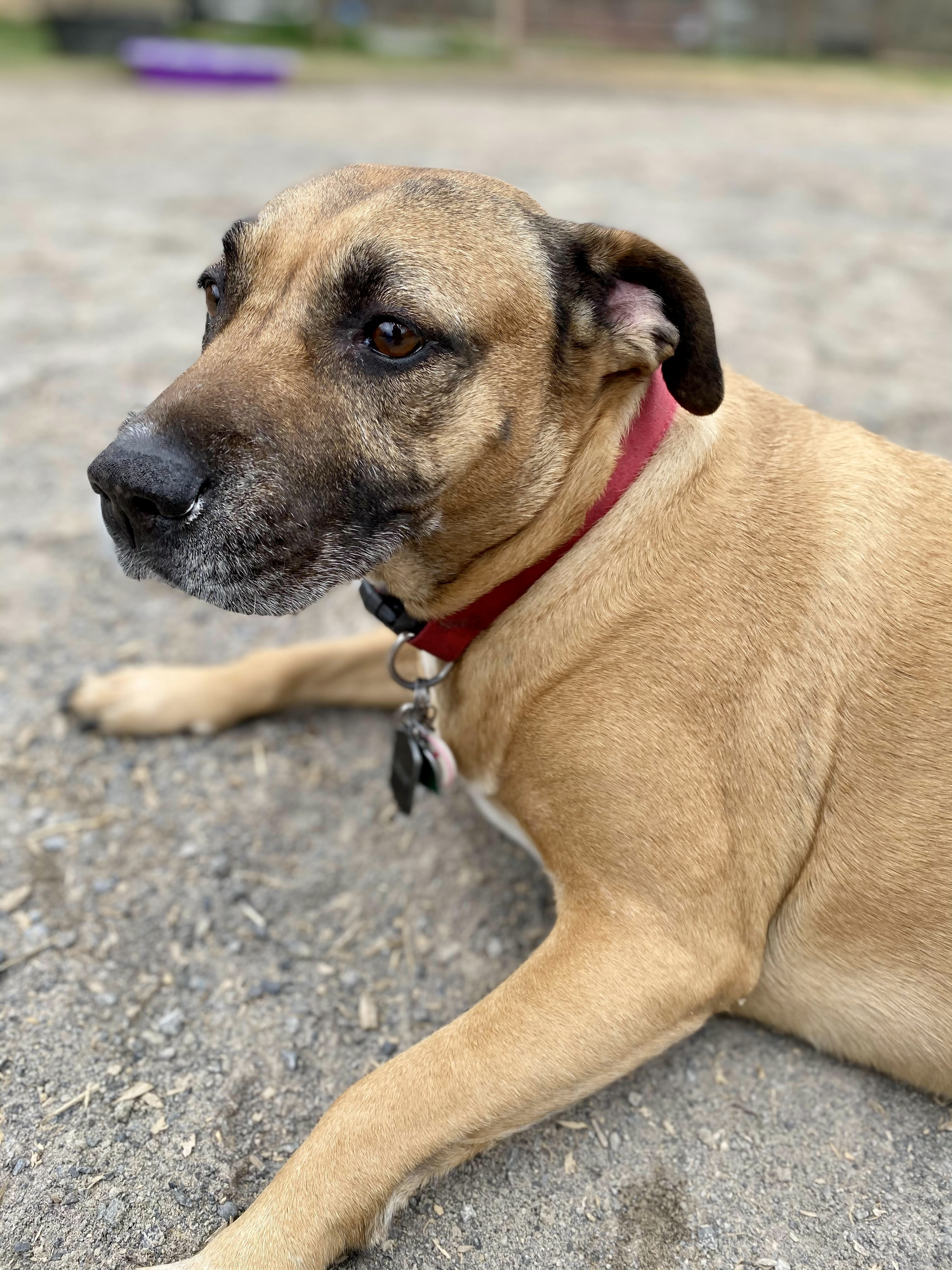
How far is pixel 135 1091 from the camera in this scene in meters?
2.80

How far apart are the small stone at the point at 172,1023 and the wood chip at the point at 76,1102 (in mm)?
242

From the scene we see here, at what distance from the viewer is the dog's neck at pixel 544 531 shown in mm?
2895

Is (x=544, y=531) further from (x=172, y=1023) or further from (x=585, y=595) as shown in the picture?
(x=172, y=1023)

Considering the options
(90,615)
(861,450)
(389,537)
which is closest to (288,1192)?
Answer: (389,537)

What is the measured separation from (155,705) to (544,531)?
195 centimetres

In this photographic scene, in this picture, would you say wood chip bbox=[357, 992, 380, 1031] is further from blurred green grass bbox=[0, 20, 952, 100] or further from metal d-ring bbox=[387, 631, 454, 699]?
blurred green grass bbox=[0, 20, 952, 100]

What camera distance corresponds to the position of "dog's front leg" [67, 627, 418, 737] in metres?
3.99

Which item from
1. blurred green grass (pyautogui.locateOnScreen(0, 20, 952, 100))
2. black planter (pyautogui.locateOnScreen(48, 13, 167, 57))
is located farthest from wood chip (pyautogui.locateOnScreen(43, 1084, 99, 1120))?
black planter (pyautogui.locateOnScreen(48, 13, 167, 57))

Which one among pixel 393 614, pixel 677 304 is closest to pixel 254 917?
pixel 393 614

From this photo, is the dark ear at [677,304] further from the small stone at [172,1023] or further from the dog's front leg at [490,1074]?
the small stone at [172,1023]

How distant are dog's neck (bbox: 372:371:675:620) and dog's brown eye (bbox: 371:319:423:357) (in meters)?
→ 0.50

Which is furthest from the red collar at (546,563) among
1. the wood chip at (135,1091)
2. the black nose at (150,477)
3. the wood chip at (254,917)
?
the wood chip at (135,1091)

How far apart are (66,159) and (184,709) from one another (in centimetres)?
1055

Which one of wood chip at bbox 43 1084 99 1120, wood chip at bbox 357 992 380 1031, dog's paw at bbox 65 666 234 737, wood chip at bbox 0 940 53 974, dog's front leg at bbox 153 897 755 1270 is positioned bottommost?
wood chip at bbox 357 992 380 1031
